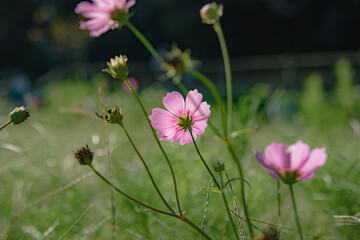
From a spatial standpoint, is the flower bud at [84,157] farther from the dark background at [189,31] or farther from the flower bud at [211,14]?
the dark background at [189,31]

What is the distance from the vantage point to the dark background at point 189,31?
43.2 feet

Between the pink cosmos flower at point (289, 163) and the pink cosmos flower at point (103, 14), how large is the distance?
0.73ft

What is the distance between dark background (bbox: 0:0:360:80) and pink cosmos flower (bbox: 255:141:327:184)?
11.0 m

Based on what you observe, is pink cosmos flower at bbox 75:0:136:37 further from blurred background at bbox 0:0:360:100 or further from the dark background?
the dark background

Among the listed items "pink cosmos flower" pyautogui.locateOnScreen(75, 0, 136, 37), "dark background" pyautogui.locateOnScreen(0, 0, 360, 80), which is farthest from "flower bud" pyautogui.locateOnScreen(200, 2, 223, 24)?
"dark background" pyautogui.locateOnScreen(0, 0, 360, 80)

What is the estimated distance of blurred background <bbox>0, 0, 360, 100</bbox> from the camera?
510 inches

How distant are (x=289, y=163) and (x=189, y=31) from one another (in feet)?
47.1

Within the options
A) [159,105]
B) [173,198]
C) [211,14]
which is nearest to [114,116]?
[211,14]

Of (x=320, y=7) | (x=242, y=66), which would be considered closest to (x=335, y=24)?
(x=320, y=7)

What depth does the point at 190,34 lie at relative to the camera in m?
14.6

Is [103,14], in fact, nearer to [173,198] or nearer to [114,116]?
[114,116]

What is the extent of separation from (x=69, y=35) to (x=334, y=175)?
10.6 meters

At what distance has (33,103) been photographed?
3664 millimetres

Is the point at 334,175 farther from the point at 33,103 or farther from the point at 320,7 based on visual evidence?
the point at 320,7
